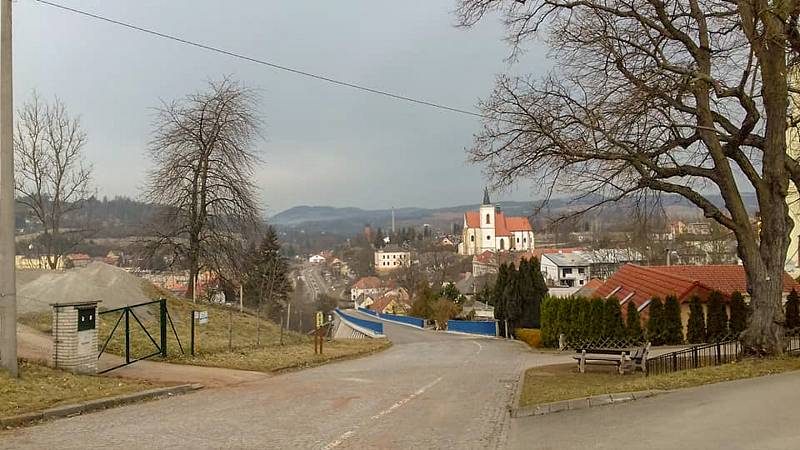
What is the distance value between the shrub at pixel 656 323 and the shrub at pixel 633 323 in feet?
1.55

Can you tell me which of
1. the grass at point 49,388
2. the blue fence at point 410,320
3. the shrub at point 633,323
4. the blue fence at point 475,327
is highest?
the grass at point 49,388

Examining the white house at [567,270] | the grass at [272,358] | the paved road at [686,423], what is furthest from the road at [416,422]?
the white house at [567,270]

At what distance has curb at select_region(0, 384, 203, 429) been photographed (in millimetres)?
9562

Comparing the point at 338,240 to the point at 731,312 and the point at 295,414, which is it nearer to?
the point at 731,312

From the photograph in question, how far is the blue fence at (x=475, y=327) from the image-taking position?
164ft

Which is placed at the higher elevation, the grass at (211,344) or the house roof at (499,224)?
the house roof at (499,224)

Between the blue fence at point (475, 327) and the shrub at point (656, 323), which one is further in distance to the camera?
the blue fence at point (475, 327)

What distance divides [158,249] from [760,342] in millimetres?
30180

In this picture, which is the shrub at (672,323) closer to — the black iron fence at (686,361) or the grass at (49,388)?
the black iron fence at (686,361)

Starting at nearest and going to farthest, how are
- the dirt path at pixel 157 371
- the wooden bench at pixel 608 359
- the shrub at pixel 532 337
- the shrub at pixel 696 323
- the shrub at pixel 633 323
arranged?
the dirt path at pixel 157 371
the wooden bench at pixel 608 359
the shrub at pixel 696 323
the shrub at pixel 633 323
the shrub at pixel 532 337

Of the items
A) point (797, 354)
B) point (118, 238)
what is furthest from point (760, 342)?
point (118, 238)

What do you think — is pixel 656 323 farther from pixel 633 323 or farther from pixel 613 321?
pixel 613 321

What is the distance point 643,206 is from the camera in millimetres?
17344

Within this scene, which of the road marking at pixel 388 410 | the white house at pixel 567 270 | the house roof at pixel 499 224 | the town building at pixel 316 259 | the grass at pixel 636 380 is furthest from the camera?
the town building at pixel 316 259
